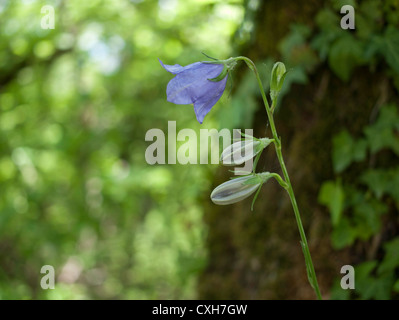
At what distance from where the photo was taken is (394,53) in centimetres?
115

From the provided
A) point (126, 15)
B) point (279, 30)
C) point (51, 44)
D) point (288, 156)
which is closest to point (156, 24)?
point (126, 15)

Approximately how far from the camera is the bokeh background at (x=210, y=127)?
1.22 metres

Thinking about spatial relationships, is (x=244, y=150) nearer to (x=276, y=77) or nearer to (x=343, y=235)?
(x=276, y=77)

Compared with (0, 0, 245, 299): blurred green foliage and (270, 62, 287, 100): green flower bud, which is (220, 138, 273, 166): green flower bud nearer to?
(270, 62, 287, 100): green flower bud

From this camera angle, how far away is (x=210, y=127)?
82.1 inches

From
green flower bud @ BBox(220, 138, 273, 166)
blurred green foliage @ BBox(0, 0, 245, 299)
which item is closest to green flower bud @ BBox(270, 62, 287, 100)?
green flower bud @ BBox(220, 138, 273, 166)

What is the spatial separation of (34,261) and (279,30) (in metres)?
2.44

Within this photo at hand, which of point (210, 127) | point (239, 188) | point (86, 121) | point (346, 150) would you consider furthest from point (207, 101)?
point (86, 121)

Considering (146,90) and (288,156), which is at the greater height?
(146,90)

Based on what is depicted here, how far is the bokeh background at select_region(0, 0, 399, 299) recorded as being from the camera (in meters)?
1.22

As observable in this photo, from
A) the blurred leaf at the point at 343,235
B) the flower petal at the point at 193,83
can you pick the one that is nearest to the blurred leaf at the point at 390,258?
the blurred leaf at the point at 343,235

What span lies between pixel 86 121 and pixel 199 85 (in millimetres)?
2830

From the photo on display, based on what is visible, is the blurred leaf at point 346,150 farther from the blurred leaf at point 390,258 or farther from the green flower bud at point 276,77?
the green flower bud at point 276,77

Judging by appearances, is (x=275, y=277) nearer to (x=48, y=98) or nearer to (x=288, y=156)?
(x=288, y=156)
